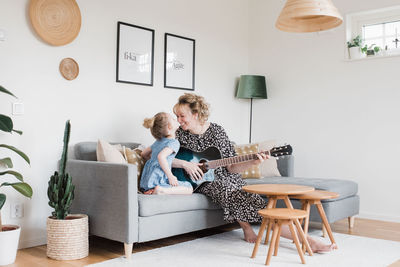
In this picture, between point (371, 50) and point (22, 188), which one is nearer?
point (22, 188)

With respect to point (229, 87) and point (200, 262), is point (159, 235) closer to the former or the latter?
point (200, 262)

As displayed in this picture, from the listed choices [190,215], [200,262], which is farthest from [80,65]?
[200,262]

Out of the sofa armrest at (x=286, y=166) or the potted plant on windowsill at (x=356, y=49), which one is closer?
the sofa armrest at (x=286, y=166)

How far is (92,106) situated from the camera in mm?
3531

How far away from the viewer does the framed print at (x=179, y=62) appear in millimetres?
4160

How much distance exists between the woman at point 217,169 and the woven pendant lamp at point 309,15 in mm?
946

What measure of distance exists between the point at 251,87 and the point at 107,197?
2488 millimetres

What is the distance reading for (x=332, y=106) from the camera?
4.52 m

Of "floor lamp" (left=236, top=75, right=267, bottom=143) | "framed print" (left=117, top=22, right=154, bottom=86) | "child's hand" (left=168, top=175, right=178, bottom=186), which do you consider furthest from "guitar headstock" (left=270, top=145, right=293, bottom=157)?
"floor lamp" (left=236, top=75, right=267, bottom=143)

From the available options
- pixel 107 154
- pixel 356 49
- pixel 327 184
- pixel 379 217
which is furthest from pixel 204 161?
pixel 356 49

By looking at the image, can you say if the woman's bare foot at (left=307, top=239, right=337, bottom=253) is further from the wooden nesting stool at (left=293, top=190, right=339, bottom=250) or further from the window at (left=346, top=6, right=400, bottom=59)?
the window at (left=346, top=6, right=400, bottom=59)

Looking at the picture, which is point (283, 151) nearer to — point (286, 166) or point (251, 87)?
point (286, 166)

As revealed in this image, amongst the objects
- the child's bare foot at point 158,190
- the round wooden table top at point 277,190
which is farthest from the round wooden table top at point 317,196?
the child's bare foot at point 158,190

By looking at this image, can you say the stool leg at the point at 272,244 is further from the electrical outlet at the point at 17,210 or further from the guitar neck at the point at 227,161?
the electrical outlet at the point at 17,210
